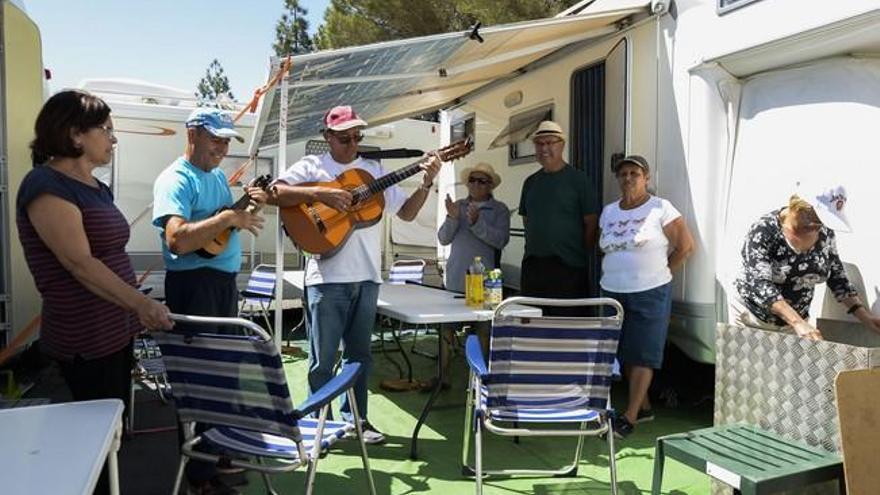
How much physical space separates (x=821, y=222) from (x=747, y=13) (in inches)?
43.0

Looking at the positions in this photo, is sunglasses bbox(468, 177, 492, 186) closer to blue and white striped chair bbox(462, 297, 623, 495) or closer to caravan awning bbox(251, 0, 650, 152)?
caravan awning bbox(251, 0, 650, 152)

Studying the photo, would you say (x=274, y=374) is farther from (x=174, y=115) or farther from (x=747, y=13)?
(x=174, y=115)

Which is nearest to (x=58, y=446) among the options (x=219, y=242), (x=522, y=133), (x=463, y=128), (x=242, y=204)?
(x=219, y=242)

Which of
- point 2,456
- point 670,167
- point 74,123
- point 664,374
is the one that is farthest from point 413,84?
point 2,456

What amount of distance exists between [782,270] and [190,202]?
2.62 metres

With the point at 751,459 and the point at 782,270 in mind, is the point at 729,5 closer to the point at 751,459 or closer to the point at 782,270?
the point at 782,270

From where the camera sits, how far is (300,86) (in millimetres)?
3906

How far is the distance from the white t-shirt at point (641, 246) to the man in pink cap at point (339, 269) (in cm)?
112

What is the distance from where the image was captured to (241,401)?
2.18 metres

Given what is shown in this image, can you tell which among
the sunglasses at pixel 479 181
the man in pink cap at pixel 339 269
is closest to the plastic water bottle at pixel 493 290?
the man in pink cap at pixel 339 269

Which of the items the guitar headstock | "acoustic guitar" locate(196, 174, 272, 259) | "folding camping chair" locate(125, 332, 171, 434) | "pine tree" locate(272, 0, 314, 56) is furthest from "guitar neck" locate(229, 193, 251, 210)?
"pine tree" locate(272, 0, 314, 56)

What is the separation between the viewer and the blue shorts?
3.53 meters

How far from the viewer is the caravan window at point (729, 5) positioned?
324cm

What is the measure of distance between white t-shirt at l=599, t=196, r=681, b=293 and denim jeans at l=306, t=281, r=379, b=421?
1.35 m
